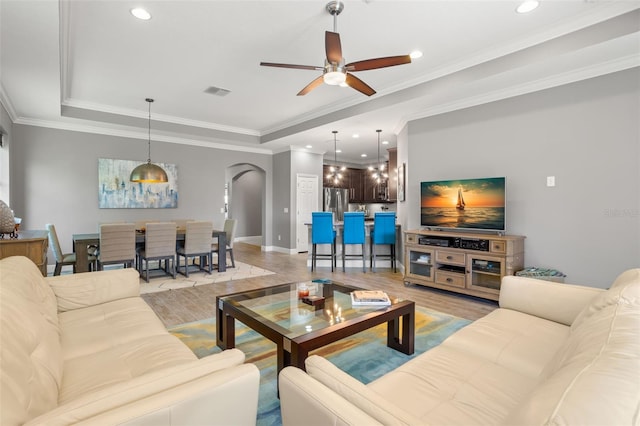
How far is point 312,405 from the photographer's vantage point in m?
0.94

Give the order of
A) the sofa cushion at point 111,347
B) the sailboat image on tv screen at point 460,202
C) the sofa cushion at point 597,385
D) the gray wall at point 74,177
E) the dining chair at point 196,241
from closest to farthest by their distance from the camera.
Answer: the sofa cushion at point 597,385, the sofa cushion at point 111,347, the sailboat image on tv screen at point 460,202, the dining chair at point 196,241, the gray wall at point 74,177

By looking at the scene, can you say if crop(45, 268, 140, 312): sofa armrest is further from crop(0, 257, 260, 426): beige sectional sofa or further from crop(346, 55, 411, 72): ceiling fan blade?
crop(346, 55, 411, 72): ceiling fan blade

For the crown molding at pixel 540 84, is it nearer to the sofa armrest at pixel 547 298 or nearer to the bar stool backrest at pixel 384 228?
the bar stool backrest at pixel 384 228

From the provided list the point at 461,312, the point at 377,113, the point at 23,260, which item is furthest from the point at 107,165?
the point at 461,312

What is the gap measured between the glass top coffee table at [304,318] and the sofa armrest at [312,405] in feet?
2.24

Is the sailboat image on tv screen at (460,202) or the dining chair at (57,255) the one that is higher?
the sailboat image on tv screen at (460,202)

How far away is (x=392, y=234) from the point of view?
18.7ft

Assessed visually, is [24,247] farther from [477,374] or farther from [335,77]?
[477,374]

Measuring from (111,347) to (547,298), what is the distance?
2.69m

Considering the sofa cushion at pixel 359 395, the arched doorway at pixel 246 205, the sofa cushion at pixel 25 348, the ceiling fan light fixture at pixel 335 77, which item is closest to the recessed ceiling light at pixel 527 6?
the ceiling fan light fixture at pixel 335 77

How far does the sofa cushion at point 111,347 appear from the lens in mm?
1405

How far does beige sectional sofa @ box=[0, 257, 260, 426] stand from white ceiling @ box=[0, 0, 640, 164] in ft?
7.34

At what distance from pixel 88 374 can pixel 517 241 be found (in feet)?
14.0


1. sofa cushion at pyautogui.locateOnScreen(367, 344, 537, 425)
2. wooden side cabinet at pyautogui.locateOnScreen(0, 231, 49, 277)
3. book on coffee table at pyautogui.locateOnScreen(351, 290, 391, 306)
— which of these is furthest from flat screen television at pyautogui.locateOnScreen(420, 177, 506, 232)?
wooden side cabinet at pyautogui.locateOnScreen(0, 231, 49, 277)
